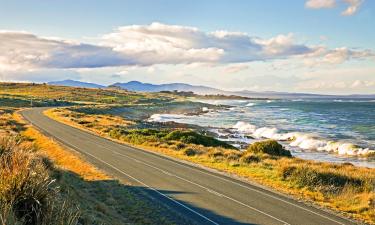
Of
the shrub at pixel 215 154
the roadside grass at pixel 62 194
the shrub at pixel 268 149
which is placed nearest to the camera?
the roadside grass at pixel 62 194

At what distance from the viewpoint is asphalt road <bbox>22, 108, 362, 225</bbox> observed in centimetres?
1755

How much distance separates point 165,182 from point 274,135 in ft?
164

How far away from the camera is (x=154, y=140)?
46.4 meters

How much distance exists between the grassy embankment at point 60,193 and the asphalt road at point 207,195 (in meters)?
1.28

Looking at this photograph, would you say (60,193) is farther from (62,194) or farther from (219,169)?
(219,169)

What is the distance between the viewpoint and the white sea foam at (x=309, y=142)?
53219 millimetres

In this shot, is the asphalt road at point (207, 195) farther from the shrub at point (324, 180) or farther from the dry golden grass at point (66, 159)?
the shrub at point (324, 180)

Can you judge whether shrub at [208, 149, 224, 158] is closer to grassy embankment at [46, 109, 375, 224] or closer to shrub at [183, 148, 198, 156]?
grassy embankment at [46, 109, 375, 224]

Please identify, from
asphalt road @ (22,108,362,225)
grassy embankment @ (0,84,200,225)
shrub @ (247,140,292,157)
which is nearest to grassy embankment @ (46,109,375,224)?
shrub @ (247,140,292,157)

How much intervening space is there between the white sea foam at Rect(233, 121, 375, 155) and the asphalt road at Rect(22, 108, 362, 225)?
29.8 m

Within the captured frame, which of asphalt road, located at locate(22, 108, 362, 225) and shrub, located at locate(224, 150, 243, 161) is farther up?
asphalt road, located at locate(22, 108, 362, 225)

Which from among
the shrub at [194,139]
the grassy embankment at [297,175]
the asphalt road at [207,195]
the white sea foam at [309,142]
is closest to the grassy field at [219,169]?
the grassy embankment at [297,175]

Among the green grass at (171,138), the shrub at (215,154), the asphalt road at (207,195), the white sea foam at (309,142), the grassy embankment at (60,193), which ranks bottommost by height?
the white sea foam at (309,142)

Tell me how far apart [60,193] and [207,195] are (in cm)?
943
